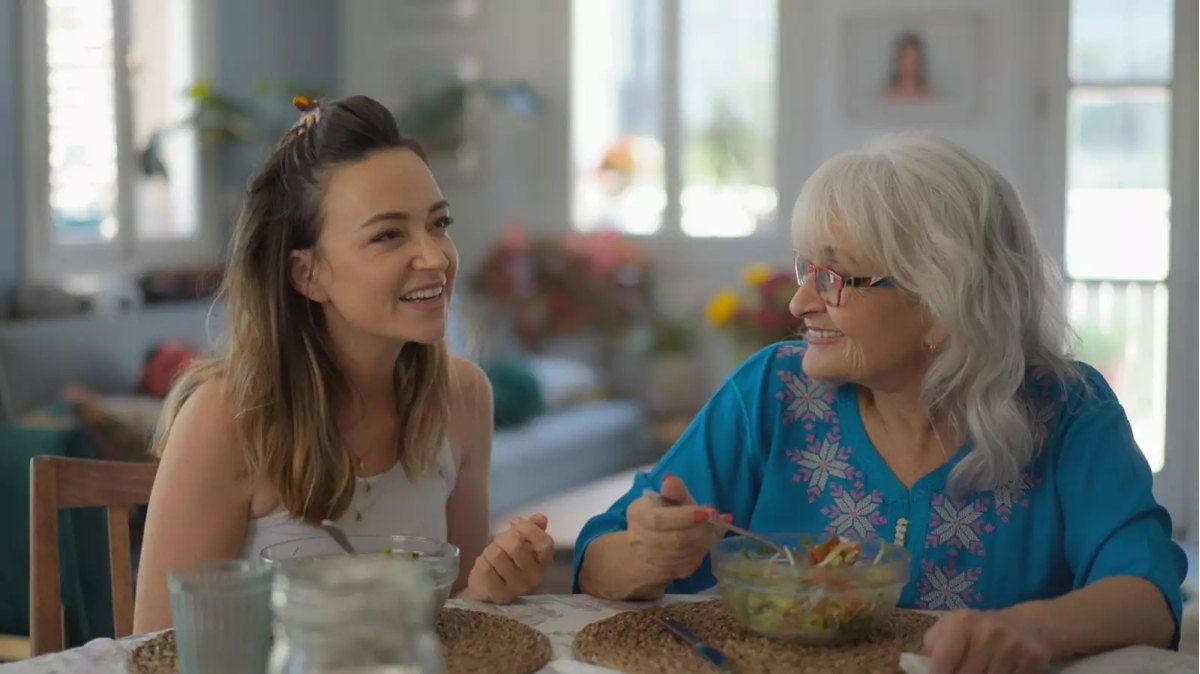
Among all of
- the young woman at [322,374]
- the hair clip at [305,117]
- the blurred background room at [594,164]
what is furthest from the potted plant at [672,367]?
the hair clip at [305,117]

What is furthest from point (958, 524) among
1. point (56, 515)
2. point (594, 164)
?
point (594, 164)

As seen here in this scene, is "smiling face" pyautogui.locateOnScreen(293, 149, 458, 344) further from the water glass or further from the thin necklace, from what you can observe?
the water glass

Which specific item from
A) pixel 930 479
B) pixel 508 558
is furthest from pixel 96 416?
pixel 930 479

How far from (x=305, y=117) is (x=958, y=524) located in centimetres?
93

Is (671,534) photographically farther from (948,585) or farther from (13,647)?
(13,647)

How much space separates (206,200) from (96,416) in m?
2.32

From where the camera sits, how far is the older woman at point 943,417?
4.91 feet

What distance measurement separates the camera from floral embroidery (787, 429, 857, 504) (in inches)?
63.0

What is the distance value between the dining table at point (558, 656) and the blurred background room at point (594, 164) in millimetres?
2011

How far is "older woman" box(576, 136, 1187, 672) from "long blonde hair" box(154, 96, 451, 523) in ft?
1.04

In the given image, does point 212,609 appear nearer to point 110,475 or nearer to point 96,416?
point 110,475

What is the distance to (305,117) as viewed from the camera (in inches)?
67.9

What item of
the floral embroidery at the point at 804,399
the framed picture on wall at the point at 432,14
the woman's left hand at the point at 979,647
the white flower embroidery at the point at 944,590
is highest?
the framed picture on wall at the point at 432,14

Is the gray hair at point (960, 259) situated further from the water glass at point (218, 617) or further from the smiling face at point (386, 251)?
the water glass at point (218, 617)
